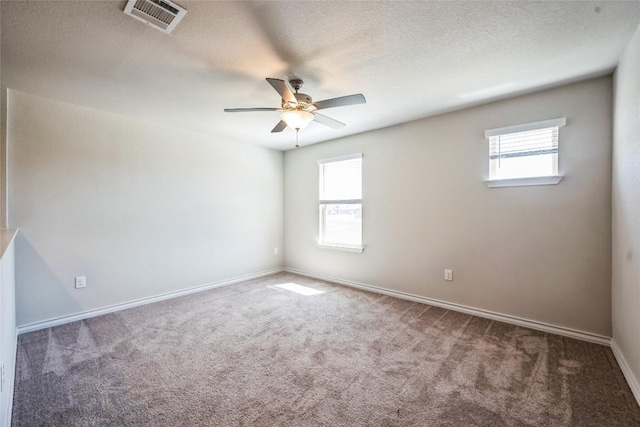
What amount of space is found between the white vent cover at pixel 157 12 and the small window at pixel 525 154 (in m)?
3.02

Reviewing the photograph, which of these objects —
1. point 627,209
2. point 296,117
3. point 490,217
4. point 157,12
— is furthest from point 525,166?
point 157,12

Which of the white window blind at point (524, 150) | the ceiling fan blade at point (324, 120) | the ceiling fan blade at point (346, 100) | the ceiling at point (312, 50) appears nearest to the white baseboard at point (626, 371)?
the white window blind at point (524, 150)

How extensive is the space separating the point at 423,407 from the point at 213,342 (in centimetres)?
179

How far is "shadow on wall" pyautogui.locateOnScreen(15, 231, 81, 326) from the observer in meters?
2.73

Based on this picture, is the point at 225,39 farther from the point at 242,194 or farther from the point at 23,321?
the point at 23,321

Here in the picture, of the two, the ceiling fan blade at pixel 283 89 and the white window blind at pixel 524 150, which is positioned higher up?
the ceiling fan blade at pixel 283 89

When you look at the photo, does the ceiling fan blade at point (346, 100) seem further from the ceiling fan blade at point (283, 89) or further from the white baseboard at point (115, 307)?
the white baseboard at point (115, 307)

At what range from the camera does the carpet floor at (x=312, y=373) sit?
1.63m

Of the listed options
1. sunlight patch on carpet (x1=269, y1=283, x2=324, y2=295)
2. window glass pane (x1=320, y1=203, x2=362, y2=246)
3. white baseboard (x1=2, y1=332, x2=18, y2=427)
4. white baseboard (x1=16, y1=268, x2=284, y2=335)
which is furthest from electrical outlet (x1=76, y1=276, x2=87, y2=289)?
window glass pane (x1=320, y1=203, x2=362, y2=246)

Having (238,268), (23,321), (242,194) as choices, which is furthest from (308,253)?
(23,321)

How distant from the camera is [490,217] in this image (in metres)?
3.02

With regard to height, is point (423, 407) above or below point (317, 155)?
below

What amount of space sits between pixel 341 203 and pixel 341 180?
0.37m

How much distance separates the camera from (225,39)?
190cm
